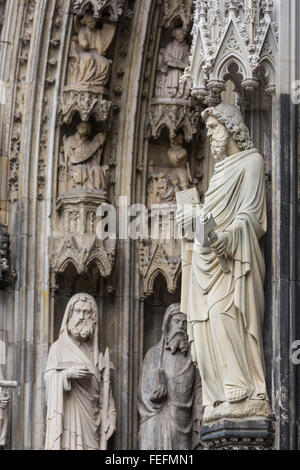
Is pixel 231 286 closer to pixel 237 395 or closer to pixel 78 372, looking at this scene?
pixel 237 395

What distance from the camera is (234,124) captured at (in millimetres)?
19922

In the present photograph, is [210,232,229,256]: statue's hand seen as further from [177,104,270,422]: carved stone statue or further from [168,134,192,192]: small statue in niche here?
[168,134,192,192]: small statue in niche

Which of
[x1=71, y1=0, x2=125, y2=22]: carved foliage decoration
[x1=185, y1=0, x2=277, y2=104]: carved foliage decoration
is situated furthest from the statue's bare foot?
[x1=71, y1=0, x2=125, y2=22]: carved foliage decoration

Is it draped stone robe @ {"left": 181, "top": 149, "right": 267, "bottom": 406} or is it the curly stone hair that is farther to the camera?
the curly stone hair

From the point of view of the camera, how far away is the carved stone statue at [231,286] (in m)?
19.5

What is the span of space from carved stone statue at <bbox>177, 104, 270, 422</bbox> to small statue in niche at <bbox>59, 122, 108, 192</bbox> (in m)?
2.42

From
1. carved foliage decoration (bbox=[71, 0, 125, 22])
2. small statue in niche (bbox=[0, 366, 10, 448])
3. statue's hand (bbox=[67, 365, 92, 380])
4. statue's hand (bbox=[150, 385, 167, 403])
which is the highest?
carved foliage decoration (bbox=[71, 0, 125, 22])

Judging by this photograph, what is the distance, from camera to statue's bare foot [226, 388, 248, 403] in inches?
763

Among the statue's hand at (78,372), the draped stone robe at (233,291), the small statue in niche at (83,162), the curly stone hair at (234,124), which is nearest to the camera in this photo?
the draped stone robe at (233,291)

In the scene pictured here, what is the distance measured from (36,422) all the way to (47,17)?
323 centimetres

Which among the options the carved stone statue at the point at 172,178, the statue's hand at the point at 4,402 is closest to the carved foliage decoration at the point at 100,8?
the carved stone statue at the point at 172,178

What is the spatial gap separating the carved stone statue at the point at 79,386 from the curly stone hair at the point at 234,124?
256 centimetres

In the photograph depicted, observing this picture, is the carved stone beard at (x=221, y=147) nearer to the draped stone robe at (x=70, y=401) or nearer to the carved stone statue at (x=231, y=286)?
the carved stone statue at (x=231, y=286)

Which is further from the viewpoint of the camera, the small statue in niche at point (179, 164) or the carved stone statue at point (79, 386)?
the small statue in niche at point (179, 164)
